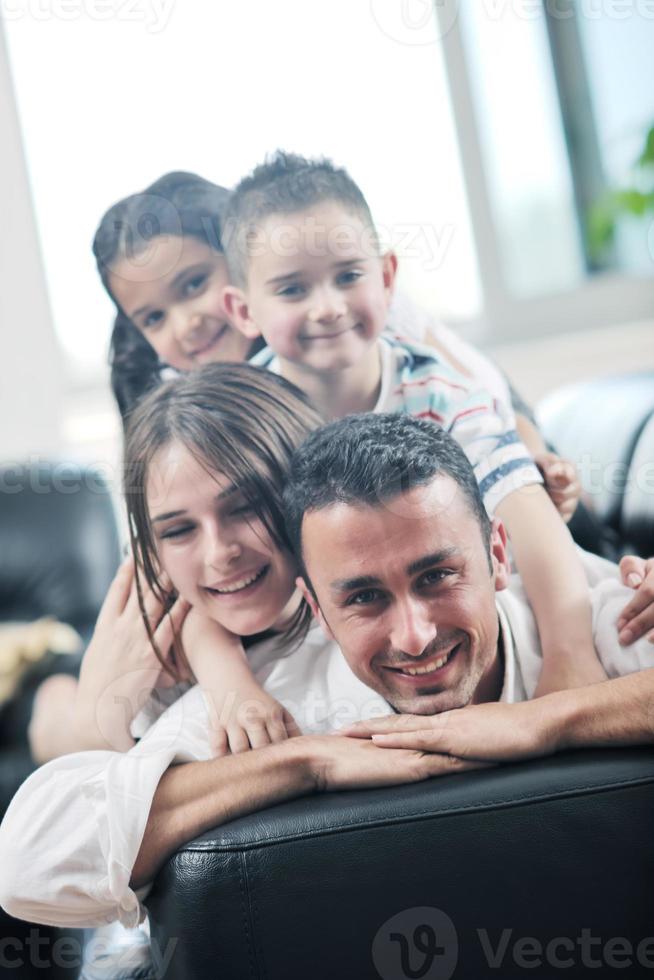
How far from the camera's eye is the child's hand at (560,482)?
1.10 m

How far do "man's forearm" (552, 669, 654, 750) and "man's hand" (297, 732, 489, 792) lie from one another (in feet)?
0.26

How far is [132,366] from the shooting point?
1102mm

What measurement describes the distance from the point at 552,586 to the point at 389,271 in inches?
14.9

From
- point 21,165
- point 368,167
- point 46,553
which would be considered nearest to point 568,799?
point 368,167

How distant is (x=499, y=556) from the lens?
3.34 feet

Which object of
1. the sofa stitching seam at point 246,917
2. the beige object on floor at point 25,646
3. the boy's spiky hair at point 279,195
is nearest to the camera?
the sofa stitching seam at point 246,917

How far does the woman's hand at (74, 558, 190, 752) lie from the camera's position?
1.05 meters

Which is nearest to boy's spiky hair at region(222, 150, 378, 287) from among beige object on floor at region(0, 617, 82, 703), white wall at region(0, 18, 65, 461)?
white wall at region(0, 18, 65, 461)

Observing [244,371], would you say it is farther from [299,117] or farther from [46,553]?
[46,553]

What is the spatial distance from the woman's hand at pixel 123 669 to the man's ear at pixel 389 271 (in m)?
0.40

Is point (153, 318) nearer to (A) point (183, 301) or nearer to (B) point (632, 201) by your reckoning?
(A) point (183, 301)

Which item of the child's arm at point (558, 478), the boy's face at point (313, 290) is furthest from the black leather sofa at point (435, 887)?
the boy's face at point (313, 290)

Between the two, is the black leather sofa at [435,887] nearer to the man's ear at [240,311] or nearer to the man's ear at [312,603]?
the man's ear at [312,603]

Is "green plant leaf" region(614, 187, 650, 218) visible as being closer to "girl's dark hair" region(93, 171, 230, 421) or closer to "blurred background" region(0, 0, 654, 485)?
"blurred background" region(0, 0, 654, 485)
